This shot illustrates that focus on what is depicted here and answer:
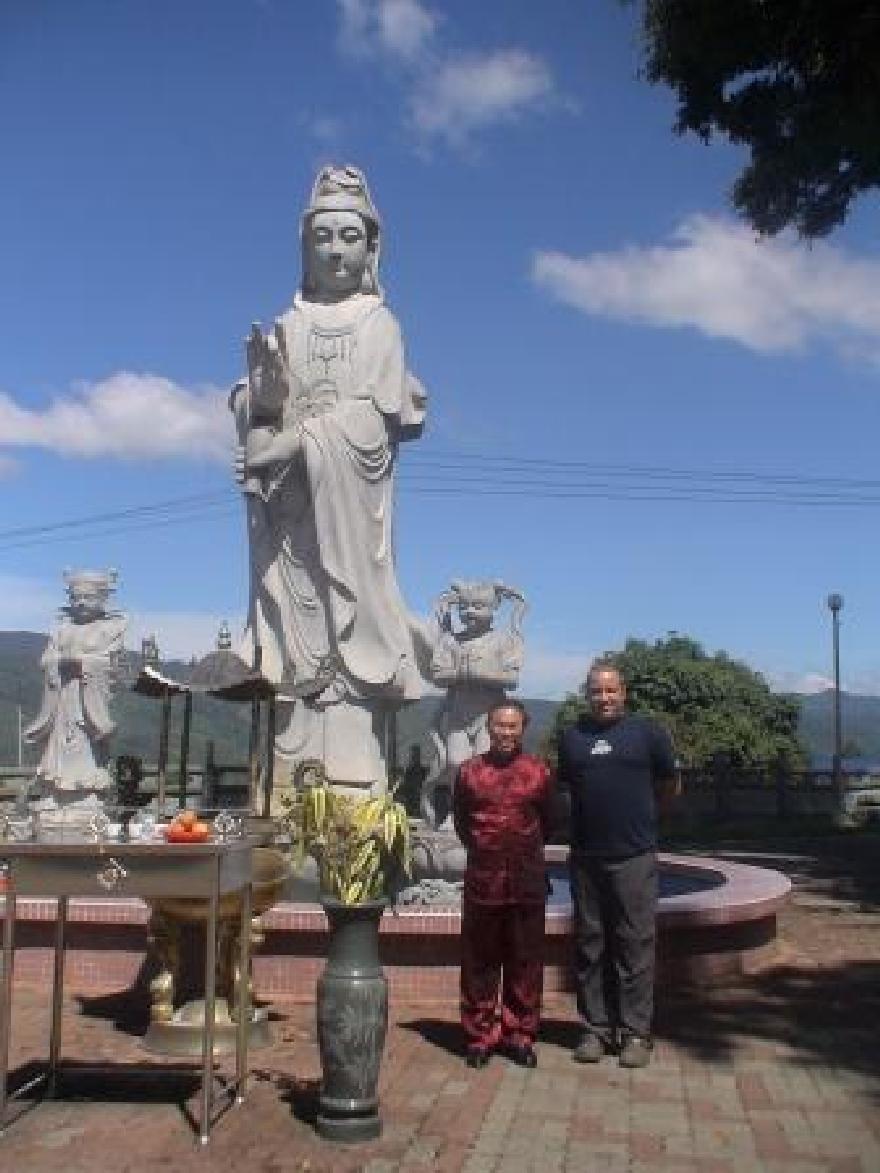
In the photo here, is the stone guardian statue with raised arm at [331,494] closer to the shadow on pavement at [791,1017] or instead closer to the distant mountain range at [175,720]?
the distant mountain range at [175,720]

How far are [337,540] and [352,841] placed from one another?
7334mm

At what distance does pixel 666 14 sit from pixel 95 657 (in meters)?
8.40

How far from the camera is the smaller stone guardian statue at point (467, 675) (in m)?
12.1

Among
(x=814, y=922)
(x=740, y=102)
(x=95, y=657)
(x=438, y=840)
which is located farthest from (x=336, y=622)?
(x=740, y=102)

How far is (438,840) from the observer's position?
424 inches

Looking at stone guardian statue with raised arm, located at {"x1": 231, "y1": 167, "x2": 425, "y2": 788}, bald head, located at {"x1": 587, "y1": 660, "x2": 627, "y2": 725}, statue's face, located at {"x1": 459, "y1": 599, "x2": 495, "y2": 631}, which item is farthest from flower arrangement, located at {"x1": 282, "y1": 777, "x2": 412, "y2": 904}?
statue's face, located at {"x1": 459, "y1": 599, "x2": 495, "y2": 631}

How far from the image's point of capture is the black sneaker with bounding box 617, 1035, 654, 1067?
579 cm

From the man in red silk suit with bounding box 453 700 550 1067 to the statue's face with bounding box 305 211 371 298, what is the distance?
758 cm

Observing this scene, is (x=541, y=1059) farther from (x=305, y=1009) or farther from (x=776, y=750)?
(x=776, y=750)

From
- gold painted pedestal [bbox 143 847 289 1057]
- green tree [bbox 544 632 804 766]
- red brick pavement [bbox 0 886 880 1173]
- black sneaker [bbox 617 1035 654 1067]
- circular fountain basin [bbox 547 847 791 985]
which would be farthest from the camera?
green tree [bbox 544 632 804 766]

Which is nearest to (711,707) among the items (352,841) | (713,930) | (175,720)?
(175,720)

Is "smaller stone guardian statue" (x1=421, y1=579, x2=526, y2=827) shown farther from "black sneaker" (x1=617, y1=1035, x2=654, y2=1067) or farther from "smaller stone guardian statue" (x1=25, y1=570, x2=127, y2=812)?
"black sneaker" (x1=617, y1=1035, x2=654, y2=1067)

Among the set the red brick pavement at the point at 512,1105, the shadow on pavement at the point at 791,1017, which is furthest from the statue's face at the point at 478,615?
the red brick pavement at the point at 512,1105

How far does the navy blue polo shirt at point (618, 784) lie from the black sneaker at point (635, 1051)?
77cm
